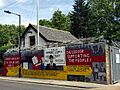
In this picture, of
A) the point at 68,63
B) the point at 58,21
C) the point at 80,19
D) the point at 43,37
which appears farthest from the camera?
the point at 58,21

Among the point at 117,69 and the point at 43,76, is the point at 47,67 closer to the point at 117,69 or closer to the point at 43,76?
the point at 43,76

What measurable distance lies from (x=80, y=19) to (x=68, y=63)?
112ft

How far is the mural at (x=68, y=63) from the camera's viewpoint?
965 inches

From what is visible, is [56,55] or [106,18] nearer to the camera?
[56,55]

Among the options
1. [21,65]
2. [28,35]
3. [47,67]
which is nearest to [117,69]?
[47,67]

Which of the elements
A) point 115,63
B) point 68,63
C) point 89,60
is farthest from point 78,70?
point 115,63

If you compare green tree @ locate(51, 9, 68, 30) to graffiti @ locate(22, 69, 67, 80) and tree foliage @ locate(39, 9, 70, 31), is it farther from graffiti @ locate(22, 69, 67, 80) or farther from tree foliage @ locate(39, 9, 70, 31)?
graffiti @ locate(22, 69, 67, 80)

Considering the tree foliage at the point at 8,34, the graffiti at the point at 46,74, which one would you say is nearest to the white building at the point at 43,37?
the graffiti at the point at 46,74

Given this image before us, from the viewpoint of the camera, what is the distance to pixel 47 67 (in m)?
29.2

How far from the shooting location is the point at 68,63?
1067 inches

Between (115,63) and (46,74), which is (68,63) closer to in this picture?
(46,74)

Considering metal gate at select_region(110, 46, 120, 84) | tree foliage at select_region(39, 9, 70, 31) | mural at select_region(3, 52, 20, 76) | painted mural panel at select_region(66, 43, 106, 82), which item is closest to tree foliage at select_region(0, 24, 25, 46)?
tree foliage at select_region(39, 9, 70, 31)

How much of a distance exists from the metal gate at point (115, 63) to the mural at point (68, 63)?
653 millimetres

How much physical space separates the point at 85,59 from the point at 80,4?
37368mm
